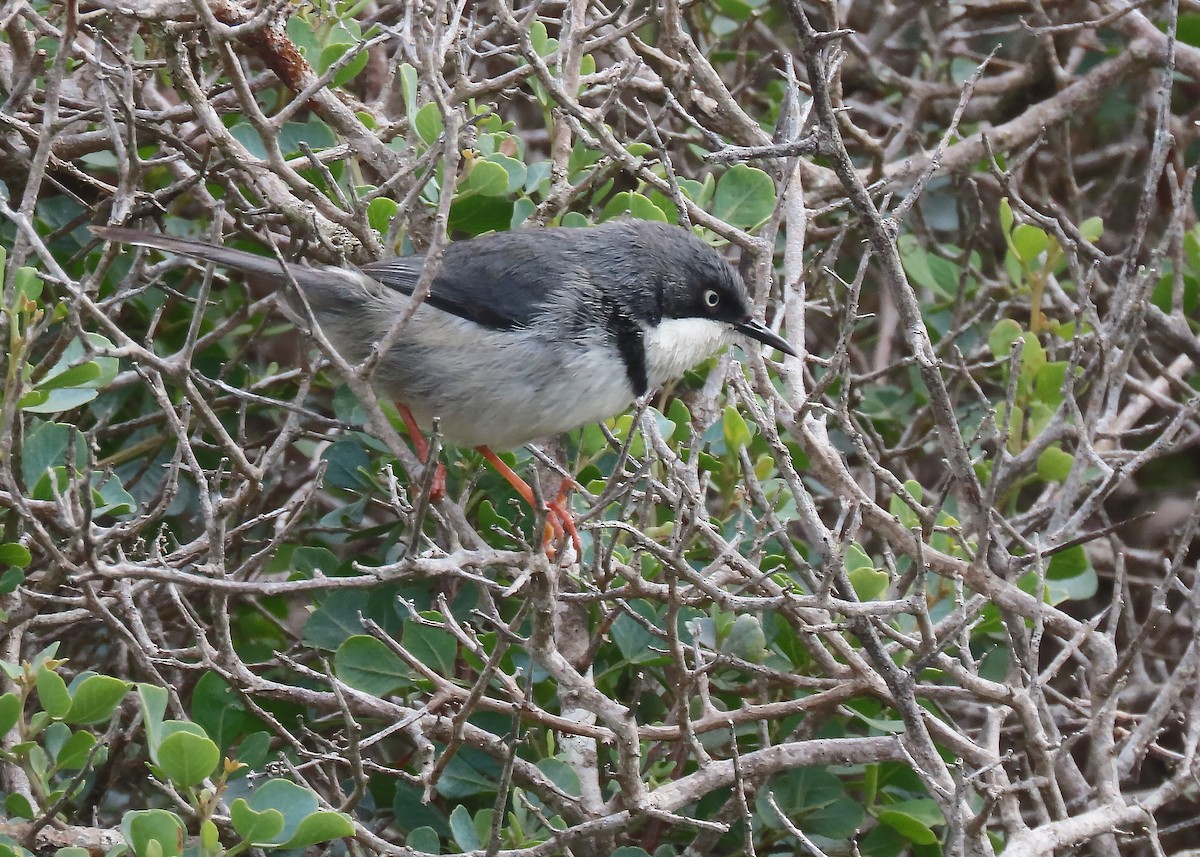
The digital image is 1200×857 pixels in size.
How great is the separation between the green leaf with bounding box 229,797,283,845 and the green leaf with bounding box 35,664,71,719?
467mm

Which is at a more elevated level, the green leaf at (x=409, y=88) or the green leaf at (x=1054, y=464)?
the green leaf at (x=409, y=88)

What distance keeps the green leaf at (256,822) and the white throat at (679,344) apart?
1.85 m

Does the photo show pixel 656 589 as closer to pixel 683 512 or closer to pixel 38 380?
pixel 683 512

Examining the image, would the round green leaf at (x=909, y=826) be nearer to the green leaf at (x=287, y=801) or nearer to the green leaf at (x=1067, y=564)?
the green leaf at (x=1067, y=564)

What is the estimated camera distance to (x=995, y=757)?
2.89 metres

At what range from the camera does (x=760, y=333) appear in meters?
3.84

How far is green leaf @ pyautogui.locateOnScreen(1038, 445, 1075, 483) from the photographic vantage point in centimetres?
367

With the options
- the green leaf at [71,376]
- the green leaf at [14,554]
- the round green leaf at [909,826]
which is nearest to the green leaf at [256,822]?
the green leaf at [14,554]

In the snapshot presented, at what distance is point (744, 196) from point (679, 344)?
53 cm

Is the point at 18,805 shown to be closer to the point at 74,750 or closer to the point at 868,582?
the point at 74,750

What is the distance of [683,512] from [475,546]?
566 millimetres

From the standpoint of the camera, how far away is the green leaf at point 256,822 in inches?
91.9

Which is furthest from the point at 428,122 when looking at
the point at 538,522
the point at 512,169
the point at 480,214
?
the point at 538,522

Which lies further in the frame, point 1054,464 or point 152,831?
point 1054,464
